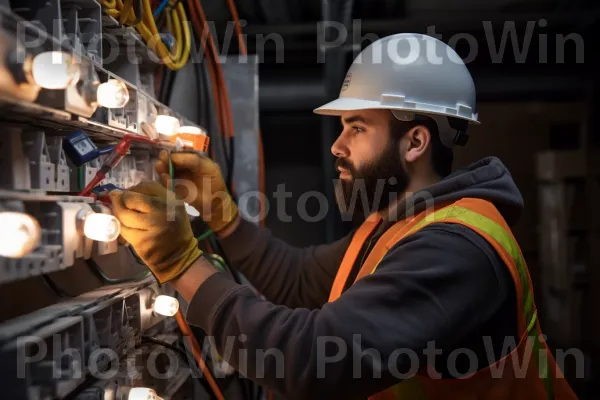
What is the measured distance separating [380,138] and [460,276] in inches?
16.0

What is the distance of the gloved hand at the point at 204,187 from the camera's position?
1276 mm

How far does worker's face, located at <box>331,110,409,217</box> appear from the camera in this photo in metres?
1.19

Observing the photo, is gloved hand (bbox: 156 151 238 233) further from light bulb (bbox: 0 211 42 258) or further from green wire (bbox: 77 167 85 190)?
light bulb (bbox: 0 211 42 258)

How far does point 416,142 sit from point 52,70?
0.80 metres

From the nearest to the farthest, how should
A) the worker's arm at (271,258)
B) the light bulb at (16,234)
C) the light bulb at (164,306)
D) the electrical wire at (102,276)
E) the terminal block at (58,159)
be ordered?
the light bulb at (16,234)
the terminal block at (58,159)
the electrical wire at (102,276)
the light bulb at (164,306)
the worker's arm at (271,258)

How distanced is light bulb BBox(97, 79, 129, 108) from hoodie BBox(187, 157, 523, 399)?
378mm

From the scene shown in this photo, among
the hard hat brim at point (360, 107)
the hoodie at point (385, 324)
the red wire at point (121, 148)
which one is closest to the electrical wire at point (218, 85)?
the hard hat brim at point (360, 107)

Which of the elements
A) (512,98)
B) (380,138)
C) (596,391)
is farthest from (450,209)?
(596,391)

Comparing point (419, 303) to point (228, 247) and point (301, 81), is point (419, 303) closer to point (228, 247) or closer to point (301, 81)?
point (228, 247)

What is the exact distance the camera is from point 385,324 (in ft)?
2.92

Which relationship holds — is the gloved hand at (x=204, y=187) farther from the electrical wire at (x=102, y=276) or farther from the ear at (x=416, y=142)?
the ear at (x=416, y=142)

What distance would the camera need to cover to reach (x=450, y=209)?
3.38 ft

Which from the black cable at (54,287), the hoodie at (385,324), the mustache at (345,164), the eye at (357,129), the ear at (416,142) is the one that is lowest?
the hoodie at (385,324)

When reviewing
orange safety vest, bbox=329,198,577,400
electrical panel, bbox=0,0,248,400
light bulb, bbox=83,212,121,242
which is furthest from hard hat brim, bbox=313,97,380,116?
light bulb, bbox=83,212,121,242
